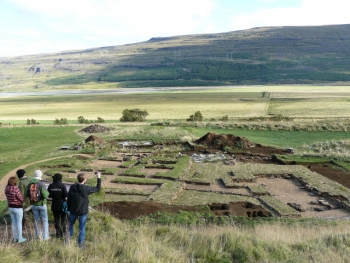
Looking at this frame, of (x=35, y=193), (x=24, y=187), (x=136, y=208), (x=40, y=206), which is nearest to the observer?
(x=35, y=193)

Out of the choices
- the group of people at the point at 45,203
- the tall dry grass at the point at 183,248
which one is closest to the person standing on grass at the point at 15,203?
the group of people at the point at 45,203

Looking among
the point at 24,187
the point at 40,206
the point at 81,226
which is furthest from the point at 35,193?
the point at 81,226

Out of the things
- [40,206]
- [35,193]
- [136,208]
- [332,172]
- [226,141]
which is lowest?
[332,172]

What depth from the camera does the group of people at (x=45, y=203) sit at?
8797 mm

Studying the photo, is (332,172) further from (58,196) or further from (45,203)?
(45,203)

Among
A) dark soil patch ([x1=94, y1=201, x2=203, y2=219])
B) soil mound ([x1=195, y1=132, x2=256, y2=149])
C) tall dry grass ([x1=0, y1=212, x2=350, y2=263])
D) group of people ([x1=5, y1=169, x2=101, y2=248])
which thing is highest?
group of people ([x1=5, y1=169, x2=101, y2=248])

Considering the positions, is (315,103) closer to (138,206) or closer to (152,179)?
(152,179)

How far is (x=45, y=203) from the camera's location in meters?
9.27

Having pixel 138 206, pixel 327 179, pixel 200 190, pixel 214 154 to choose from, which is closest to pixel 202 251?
pixel 138 206

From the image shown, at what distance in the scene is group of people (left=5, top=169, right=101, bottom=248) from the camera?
8.80m

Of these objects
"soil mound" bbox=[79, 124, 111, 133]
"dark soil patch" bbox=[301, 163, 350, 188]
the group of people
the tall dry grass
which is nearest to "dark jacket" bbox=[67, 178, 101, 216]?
the group of people

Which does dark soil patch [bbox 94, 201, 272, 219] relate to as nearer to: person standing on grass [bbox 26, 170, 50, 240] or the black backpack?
person standing on grass [bbox 26, 170, 50, 240]

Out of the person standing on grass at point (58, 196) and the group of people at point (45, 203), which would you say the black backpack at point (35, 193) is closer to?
the group of people at point (45, 203)

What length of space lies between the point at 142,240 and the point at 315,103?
74.4 metres
